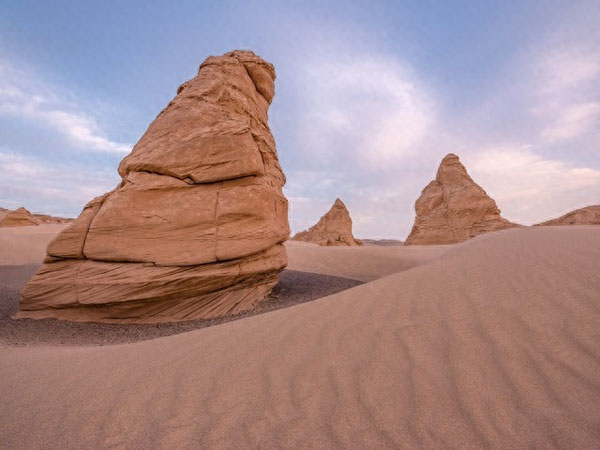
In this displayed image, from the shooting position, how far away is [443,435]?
150 centimetres

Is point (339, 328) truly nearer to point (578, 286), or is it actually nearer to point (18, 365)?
point (578, 286)

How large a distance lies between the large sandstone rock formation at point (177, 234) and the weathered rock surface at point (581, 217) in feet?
54.2

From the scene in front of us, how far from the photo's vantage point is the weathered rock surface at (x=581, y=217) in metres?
14.7

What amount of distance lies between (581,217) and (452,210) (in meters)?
9.75

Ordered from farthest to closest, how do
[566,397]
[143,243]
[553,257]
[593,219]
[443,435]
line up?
[593,219], [143,243], [553,257], [566,397], [443,435]

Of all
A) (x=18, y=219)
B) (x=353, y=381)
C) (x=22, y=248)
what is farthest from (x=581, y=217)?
(x=18, y=219)

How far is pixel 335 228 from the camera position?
100ft

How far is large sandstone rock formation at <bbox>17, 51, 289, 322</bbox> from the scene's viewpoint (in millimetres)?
5613

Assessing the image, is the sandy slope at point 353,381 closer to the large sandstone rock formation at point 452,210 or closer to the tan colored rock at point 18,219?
the large sandstone rock formation at point 452,210

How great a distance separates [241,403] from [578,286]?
3.44 m

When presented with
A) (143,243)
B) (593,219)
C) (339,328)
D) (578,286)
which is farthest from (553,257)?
(593,219)

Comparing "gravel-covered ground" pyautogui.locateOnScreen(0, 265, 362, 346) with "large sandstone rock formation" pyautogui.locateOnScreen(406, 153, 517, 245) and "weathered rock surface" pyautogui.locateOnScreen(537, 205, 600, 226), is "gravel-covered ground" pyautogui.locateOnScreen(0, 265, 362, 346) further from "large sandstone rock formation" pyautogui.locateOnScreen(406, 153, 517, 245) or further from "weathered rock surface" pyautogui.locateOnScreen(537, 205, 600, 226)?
"large sandstone rock formation" pyautogui.locateOnScreen(406, 153, 517, 245)

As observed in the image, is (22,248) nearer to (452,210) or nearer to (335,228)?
(335,228)

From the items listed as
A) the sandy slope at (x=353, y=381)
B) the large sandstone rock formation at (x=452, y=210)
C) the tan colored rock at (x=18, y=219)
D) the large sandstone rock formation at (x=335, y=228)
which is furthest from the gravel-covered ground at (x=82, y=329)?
the tan colored rock at (x=18, y=219)
